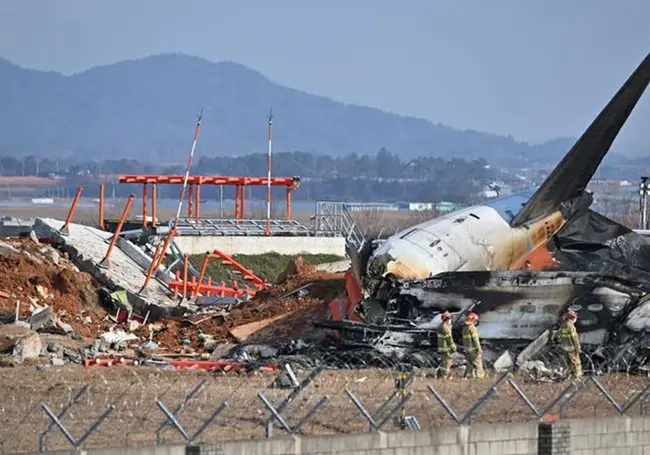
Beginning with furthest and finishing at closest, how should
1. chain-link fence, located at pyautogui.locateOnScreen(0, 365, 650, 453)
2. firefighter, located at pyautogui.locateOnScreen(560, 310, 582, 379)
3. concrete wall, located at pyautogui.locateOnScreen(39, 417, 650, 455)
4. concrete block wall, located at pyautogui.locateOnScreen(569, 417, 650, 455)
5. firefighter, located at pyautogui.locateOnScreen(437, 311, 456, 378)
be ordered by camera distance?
firefighter, located at pyautogui.locateOnScreen(560, 310, 582, 379) → firefighter, located at pyautogui.locateOnScreen(437, 311, 456, 378) → concrete block wall, located at pyautogui.locateOnScreen(569, 417, 650, 455) → chain-link fence, located at pyautogui.locateOnScreen(0, 365, 650, 453) → concrete wall, located at pyautogui.locateOnScreen(39, 417, 650, 455)

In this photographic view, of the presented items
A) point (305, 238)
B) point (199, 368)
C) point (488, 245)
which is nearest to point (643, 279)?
point (488, 245)

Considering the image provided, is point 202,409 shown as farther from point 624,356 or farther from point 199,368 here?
point 624,356

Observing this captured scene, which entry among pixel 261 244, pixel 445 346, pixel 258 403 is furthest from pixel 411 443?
pixel 261 244

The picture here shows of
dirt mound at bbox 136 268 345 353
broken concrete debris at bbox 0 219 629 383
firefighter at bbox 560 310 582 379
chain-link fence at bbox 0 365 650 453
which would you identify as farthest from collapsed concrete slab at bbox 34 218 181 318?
firefighter at bbox 560 310 582 379

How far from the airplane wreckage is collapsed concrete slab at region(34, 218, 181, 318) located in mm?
8640

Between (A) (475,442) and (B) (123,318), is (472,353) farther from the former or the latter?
(B) (123,318)

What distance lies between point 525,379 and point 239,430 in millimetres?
9923

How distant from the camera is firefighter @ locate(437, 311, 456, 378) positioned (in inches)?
1205

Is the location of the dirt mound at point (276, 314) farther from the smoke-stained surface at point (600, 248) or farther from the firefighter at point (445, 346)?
the firefighter at point (445, 346)

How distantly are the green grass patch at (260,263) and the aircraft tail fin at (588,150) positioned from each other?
81.9 feet

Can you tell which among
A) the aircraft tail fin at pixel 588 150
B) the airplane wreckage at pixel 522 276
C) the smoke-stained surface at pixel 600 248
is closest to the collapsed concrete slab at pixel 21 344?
the airplane wreckage at pixel 522 276

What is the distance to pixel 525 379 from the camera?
1206 inches

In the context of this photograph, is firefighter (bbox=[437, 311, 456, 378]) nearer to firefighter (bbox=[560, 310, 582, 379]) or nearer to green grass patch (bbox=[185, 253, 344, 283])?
firefighter (bbox=[560, 310, 582, 379])

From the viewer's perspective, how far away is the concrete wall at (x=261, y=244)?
65750mm
